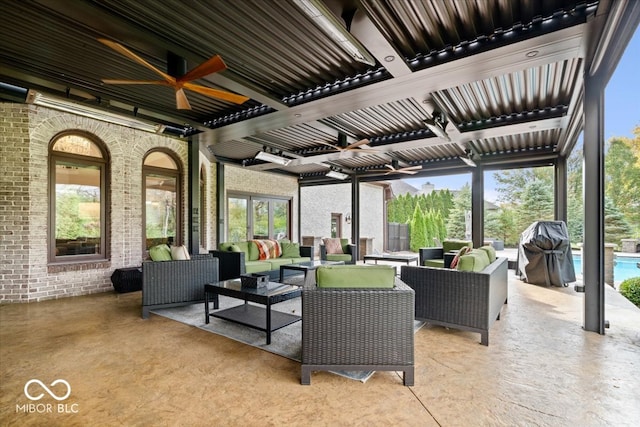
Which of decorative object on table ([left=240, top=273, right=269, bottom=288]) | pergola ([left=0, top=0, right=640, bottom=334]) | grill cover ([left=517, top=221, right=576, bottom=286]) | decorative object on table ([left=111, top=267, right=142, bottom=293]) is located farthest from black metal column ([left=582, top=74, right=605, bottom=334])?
decorative object on table ([left=111, top=267, right=142, bottom=293])

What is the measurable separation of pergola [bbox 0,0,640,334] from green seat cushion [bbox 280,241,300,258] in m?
2.73

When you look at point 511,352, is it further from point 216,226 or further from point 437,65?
point 216,226

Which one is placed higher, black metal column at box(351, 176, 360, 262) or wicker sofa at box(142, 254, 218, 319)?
black metal column at box(351, 176, 360, 262)

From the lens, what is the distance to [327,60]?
3.47 metres

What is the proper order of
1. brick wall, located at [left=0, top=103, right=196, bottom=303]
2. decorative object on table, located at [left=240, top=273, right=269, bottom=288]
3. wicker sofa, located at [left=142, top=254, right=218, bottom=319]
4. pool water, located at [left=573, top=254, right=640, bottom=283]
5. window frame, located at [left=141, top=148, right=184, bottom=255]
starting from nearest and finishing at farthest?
decorative object on table, located at [left=240, top=273, right=269, bottom=288]
wicker sofa, located at [left=142, top=254, right=218, bottom=319]
brick wall, located at [left=0, top=103, right=196, bottom=303]
pool water, located at [left=573, top=254, right=640, bottom=283]
window frame, located at [left=141, top=148, right=184, bottom=255]

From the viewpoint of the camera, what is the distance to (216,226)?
8281 mm

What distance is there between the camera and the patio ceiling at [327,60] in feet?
8.67

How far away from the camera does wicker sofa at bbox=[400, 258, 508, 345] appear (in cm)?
311

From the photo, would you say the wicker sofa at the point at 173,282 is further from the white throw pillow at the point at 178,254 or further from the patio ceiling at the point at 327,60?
the patio ceiling at the point at 327,60

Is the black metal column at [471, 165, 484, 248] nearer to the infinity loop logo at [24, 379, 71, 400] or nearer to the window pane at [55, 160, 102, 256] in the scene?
the infinity loop logo at [24, 379, 71, 400]

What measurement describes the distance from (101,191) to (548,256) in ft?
28.6

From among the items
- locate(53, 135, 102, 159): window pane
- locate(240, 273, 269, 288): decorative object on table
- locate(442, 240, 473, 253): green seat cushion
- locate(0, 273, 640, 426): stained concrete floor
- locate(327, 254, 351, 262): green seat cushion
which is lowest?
locate(0, 273, 640, 426): stained concrete floor

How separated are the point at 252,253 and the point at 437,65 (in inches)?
189

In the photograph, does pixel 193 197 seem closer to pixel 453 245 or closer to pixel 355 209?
pixel 355 209
